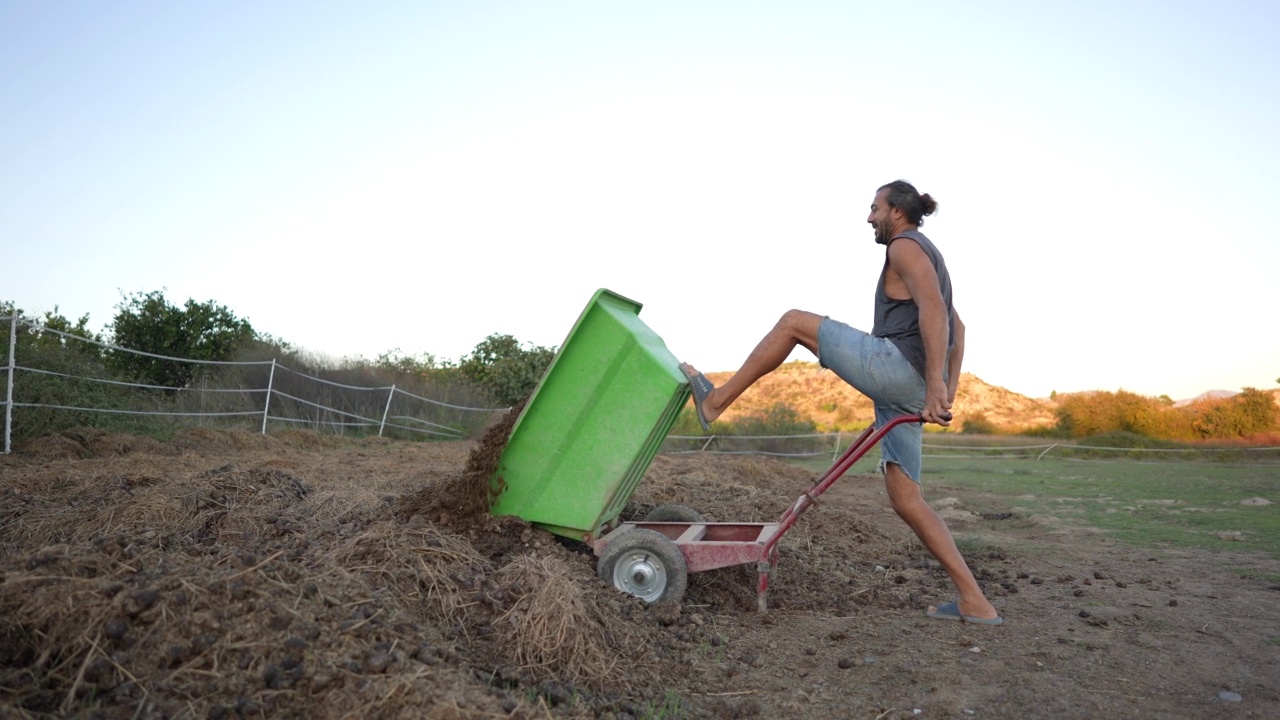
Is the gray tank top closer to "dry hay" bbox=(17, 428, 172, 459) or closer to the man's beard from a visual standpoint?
the man's beard

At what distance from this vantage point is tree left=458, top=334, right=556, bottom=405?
23469 millimetres

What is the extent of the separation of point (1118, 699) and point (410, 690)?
2507mm

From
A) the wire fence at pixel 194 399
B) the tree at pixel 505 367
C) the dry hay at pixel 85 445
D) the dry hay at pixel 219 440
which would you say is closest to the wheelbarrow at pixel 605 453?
the wire fence at pixel 194 399

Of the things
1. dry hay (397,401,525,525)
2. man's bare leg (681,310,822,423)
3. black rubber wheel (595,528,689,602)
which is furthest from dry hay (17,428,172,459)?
man's bare leg (681,310,822,423)

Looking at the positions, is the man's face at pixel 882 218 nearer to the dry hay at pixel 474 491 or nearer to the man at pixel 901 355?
the man at pixel 901 355

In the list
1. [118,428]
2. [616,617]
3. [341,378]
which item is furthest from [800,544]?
[341,378]

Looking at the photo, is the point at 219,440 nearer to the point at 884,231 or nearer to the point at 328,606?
the point at 328,606

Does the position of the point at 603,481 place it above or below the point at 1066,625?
above

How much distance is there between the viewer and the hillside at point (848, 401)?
32.6 m

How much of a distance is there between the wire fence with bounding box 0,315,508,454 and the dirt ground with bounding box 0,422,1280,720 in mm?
4815

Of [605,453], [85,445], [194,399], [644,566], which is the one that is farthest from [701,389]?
[194,399]

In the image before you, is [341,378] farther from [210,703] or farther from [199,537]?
[210,703]

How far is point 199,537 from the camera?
430 centimetres

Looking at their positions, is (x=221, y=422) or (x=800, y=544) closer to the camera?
(x=800, y=544)
